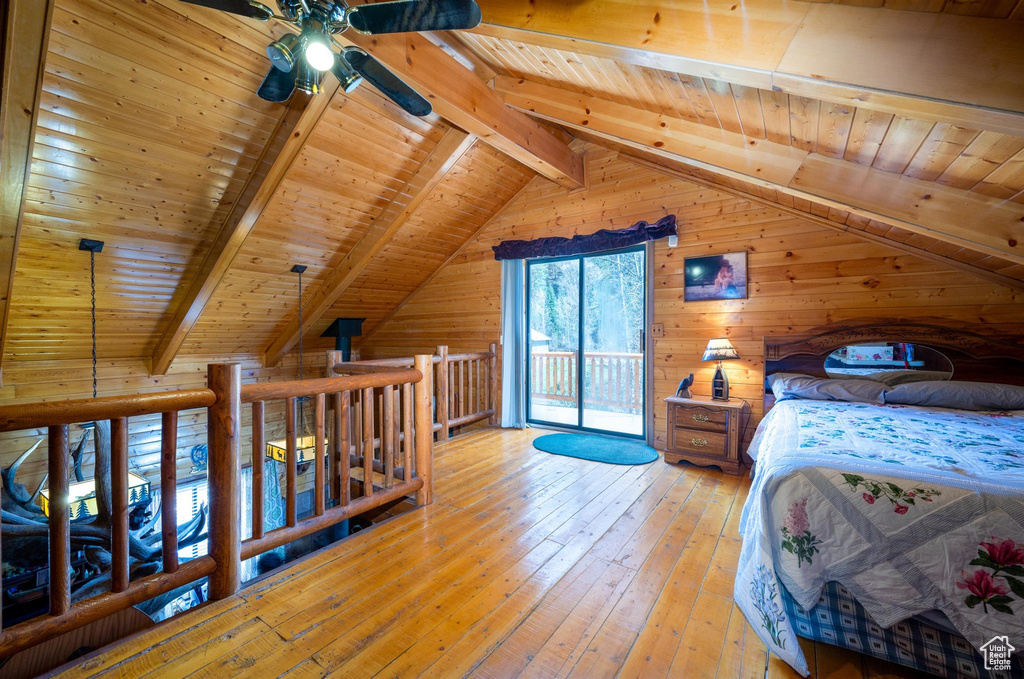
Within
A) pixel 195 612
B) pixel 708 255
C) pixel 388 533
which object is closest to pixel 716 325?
pixel 708 255

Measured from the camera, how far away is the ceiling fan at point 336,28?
157 centimetres

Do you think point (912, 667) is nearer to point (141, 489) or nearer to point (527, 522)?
point (527, 522)

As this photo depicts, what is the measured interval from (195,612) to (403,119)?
11.4 feet

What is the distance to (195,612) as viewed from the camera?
1644mm

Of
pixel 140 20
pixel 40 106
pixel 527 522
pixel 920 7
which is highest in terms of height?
pixel 140 20

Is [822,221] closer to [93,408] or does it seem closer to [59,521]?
[93,408]

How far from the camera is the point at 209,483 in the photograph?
5.79ft

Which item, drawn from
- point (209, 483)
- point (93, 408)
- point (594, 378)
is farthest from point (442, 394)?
point (93, 408)

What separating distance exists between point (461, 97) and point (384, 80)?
991 millimetres

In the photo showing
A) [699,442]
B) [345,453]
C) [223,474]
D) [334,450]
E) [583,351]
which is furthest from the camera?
[583,351]

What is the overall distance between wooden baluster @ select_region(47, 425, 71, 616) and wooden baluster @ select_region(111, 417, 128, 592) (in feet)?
0.39

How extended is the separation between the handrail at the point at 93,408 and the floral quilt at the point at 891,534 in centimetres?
228

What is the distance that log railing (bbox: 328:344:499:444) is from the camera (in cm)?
423

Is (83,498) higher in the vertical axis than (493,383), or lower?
lower
